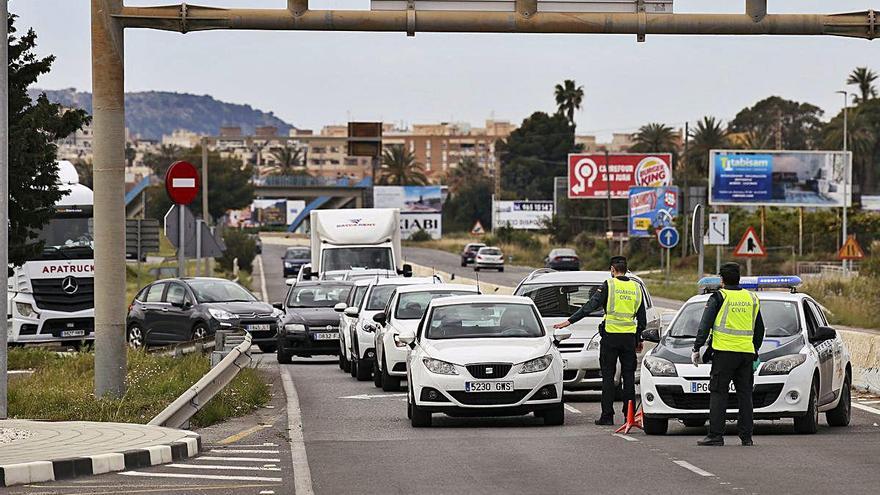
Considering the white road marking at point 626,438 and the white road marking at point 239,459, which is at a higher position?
the white road marking at point 239,459

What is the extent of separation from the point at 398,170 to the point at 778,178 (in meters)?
99.5

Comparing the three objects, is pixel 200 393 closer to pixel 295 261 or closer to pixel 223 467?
pixel 223 467

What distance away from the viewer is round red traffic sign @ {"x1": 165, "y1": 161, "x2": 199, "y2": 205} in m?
25.7

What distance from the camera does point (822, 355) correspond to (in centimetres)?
1677

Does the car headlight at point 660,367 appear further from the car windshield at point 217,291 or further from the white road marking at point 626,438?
the car windshield at point 217,291

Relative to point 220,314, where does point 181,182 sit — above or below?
above

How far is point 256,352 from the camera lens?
1378 inches

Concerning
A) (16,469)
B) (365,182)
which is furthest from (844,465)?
(365,182)

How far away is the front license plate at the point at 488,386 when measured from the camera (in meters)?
17.2

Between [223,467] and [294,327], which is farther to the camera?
[294,327]

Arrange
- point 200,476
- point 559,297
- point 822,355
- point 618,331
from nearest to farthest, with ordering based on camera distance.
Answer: point 200,476 < point 822,355 < point 618,331 < point 559,297

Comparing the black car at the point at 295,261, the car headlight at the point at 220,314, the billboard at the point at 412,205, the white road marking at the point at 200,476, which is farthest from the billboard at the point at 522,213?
the white road marking at the point at 200,476

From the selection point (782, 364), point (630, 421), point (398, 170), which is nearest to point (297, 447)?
point (630, 421)

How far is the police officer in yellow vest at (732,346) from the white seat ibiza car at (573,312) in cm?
572
